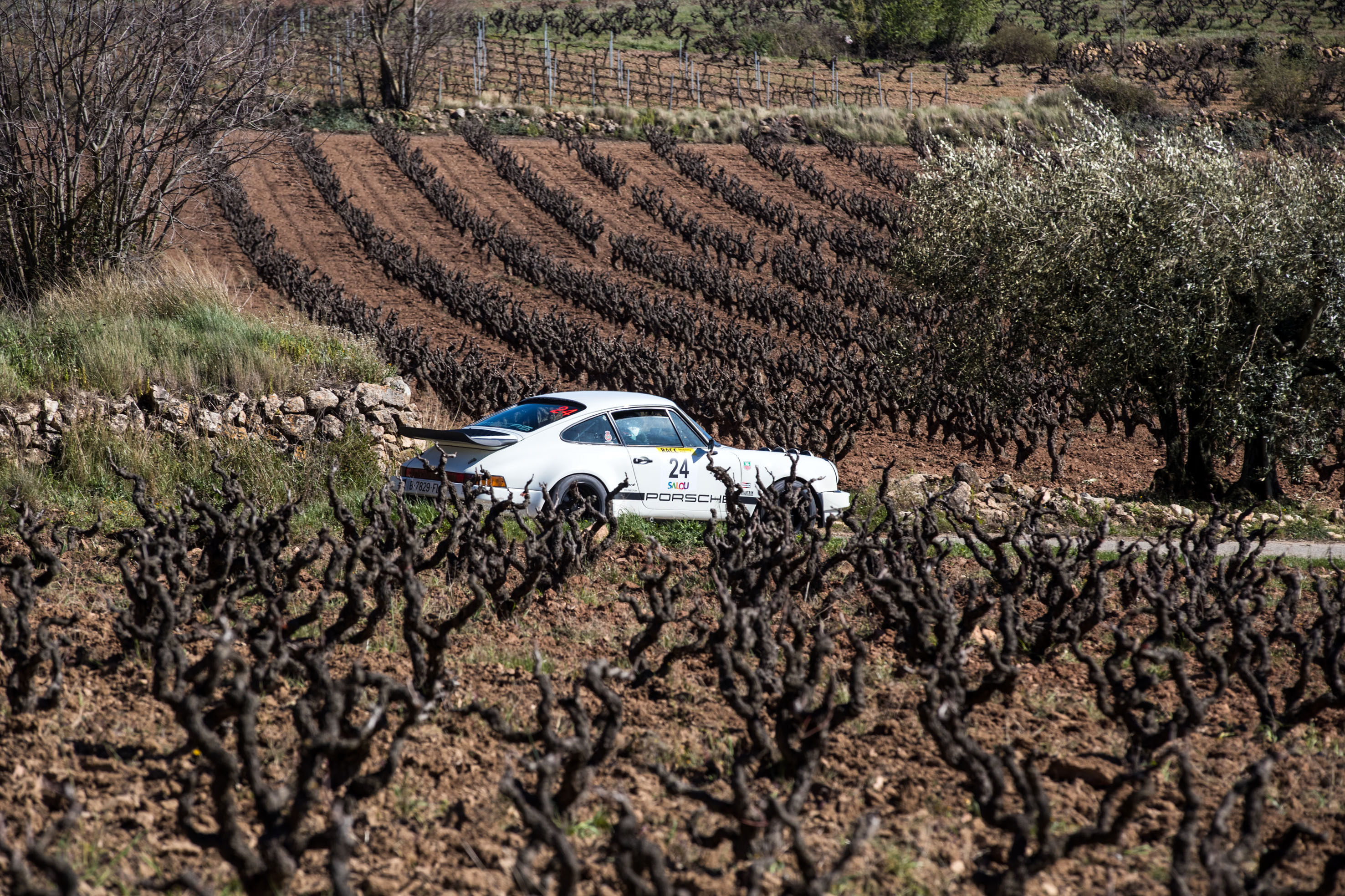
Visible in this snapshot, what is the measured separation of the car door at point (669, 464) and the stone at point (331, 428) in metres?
3.39

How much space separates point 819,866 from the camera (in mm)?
3902

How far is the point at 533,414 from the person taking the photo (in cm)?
1036

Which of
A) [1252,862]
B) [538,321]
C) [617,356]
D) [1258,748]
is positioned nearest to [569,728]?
[1252,862]

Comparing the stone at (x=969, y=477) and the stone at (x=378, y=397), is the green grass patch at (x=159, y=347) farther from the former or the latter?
the stone at (x=969, y=477)

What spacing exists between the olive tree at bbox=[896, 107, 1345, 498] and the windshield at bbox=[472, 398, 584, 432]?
666 cm

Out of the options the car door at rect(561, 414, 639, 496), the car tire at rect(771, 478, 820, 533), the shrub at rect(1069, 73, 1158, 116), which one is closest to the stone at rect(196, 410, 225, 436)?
the car door at rect(561, 414, 639, 496)

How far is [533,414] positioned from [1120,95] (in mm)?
47014

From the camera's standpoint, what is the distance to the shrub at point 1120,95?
4866cm

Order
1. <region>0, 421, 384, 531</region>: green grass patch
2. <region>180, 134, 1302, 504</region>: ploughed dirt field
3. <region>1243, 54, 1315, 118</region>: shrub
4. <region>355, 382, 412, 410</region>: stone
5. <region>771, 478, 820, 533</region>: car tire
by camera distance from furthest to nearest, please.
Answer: <region>1243, 54, 1315, 118</region>: shrub → <region>180, 134, 1302, 504</region>: ploughed dirt field → <region>355, 382, 412, 410</region>: stone → <region>0, 421, 384, 531</region>: green grass patch → <region>771, 478, 820, 533</region>: car tire

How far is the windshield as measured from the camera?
399 inches

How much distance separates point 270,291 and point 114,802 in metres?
22.3

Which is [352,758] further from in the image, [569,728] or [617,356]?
[617,356]

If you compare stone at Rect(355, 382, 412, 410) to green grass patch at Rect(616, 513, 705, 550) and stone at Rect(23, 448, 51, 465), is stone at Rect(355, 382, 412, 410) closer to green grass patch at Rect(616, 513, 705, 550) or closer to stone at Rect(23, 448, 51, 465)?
stone at Rect(23, 448, 51, 465)

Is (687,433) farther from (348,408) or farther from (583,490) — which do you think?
(348,408)
